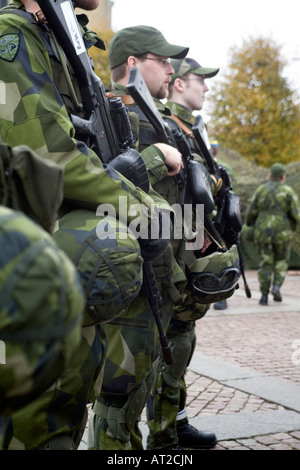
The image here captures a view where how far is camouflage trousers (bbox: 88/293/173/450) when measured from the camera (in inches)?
96.9

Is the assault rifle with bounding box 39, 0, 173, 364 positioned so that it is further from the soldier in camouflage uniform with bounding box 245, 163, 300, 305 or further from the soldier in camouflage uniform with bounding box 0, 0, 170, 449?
the soldier in camouflage uniform with bounding box 245, 163, 300, 305

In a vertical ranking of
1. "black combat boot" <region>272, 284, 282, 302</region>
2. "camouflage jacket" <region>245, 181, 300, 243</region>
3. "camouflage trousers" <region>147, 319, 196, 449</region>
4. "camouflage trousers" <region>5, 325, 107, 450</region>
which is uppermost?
"camouflage trousers" <region>5, 325, 107, 450</region>

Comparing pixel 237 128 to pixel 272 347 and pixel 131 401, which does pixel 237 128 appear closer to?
pixel 272 347

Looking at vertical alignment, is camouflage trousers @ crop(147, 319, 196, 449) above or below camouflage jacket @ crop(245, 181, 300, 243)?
above

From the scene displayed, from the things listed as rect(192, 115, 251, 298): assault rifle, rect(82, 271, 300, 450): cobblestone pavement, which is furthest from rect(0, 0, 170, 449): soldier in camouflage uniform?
rect(192, 115, 251, 298): assault rifle

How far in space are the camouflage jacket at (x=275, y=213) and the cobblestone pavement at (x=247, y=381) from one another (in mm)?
1773

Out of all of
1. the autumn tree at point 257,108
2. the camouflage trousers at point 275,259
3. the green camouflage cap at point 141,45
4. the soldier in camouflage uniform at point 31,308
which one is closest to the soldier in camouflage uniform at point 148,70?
the green camouflage cap at point 141,45

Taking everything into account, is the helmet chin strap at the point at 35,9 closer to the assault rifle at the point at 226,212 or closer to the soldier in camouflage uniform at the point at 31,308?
the soldier in camouflage uniform at the point at 31,308

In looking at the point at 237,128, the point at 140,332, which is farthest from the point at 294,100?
the point at 140,332

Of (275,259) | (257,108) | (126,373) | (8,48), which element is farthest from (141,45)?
(257,108)

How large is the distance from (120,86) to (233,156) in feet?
54.3

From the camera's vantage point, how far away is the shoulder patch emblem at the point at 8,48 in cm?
185

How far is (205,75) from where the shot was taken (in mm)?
3998

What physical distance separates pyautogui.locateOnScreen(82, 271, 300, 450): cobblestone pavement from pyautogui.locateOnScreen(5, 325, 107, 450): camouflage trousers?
174 centimetres
